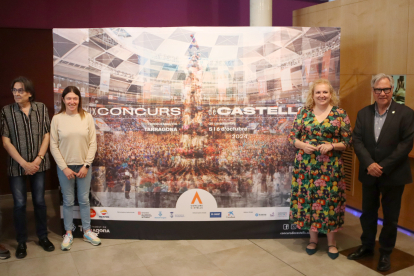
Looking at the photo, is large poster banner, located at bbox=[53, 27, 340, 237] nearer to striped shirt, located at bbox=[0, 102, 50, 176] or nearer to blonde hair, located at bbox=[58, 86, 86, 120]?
blonde hair, located at bbox=[58, 86, 86, 120]

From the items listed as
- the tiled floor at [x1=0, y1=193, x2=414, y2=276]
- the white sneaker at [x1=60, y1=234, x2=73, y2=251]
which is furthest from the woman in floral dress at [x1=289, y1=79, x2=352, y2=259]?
the white sneaker at [x1=60, y1=234, x2=73, y2=251]

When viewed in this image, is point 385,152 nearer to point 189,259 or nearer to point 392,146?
point 392,146

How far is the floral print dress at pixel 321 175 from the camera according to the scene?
3457 mm

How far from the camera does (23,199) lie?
144 inches

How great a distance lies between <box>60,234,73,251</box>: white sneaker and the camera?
3.77 metres

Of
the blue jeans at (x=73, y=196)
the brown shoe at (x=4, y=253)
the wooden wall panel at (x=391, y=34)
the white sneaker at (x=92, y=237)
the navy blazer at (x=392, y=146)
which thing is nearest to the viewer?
the navy blazer at (x=392, y=146)

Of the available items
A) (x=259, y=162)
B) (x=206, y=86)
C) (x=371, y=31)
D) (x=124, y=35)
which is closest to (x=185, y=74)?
(x=206, y=86)

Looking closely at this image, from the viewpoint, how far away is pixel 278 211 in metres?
4.02

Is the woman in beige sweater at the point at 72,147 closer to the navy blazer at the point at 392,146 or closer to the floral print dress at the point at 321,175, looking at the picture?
the floral print dress at the point at 321,175

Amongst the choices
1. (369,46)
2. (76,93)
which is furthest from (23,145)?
(369,46)

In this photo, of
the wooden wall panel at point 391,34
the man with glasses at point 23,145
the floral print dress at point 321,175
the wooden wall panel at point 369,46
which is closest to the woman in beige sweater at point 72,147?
the man with glasses at point 23,145

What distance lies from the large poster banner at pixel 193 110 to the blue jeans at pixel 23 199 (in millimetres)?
396

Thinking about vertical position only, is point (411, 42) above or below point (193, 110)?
above

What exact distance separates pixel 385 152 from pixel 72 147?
2.96 metres
